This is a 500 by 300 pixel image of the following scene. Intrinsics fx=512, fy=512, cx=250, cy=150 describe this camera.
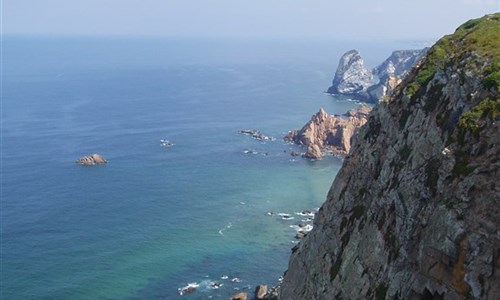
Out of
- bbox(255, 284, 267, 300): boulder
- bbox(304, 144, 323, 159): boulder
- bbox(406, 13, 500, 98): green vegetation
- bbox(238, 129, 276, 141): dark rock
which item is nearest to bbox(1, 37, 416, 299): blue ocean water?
bbox(304, 144, 323, 159): boulder

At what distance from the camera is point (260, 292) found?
76.6 m

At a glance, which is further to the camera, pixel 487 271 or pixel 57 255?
pixel 57 255

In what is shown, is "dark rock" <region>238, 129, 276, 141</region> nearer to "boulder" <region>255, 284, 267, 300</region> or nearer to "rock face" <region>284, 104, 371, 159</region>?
"rock face" <region>284, 104, 371, 159</region>

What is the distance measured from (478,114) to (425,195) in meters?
5.62

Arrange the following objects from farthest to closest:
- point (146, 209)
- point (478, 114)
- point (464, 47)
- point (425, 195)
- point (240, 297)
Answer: point (146, 209), point (240, 297), point (464, 47), point (425, 195), point (478, 114)

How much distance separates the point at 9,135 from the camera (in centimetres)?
17500

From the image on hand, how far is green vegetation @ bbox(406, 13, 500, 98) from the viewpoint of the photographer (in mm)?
34875

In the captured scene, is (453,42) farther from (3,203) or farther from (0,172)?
(0,172)

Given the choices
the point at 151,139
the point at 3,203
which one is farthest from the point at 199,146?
the point at 3,203

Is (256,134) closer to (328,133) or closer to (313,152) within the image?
(328,133)

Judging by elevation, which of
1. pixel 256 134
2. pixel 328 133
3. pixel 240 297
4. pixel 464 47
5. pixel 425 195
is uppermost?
pixel 464 47

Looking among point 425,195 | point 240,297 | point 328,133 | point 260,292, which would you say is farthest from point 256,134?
point 425,195

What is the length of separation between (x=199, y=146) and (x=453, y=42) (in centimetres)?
12668

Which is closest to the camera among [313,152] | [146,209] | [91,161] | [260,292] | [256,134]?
[260,292]
